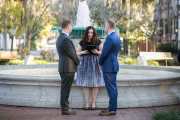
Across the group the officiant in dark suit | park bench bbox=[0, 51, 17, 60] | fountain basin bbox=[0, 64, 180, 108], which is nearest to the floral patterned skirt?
fountain basin bbox=[0, 64, 180, 108]

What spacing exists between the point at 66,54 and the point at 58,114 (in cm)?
130

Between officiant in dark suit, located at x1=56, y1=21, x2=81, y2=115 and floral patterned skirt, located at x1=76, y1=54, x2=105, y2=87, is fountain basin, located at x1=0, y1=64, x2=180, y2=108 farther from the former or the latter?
officiant in dark suit, located at x1=56, y1=21, x2=81, y2=115

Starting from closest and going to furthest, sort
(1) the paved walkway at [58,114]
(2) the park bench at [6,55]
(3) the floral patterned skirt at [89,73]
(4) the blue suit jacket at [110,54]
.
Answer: (1) the paved walkway at [58,114], (4) the blue suit jacket at [110,54], (3) the floral patterned skirt at [89,73], (2) the park bench at [6,55]

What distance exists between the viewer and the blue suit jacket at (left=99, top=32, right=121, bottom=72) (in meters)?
5.32

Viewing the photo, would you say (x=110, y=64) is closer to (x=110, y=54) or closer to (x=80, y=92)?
(x=110, y=54)

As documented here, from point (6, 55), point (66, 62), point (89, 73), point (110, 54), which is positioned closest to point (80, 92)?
point (89, 73)

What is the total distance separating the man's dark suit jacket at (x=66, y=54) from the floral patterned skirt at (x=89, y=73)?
611 mm

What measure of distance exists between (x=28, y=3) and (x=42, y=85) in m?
18.4

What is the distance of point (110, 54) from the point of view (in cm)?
539

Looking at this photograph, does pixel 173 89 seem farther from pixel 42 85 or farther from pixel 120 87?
pixel 42 85

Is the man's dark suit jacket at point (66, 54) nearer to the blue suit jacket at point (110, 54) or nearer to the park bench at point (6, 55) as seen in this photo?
the blue suit jacket at point (110, 54)

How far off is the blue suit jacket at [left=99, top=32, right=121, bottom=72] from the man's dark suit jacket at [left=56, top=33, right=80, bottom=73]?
60 cm

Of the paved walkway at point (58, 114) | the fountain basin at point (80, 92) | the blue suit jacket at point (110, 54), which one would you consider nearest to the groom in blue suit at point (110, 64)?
the blue suit jacket at point (110, 54)

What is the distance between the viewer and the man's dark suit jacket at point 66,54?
17.6 feet
